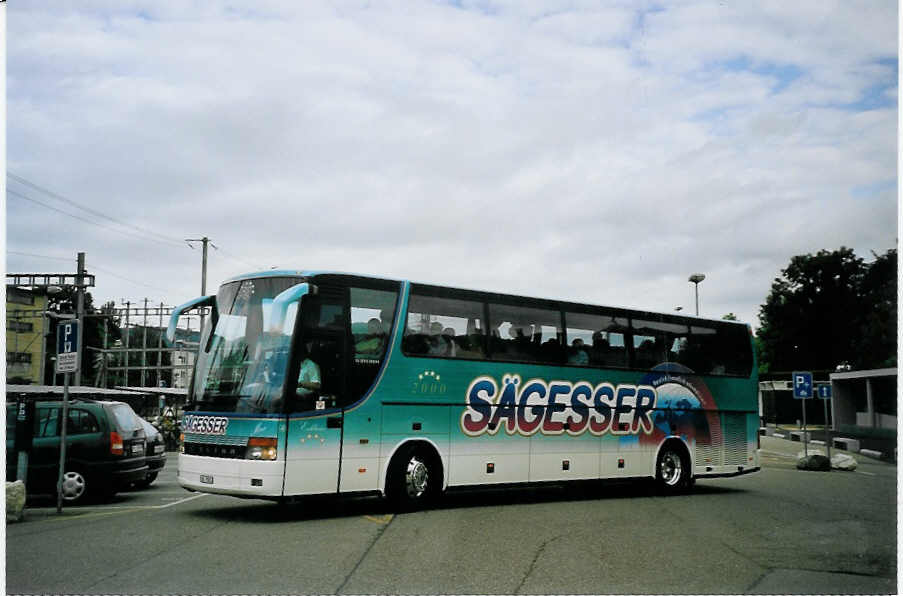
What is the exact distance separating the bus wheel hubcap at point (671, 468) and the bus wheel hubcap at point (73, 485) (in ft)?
33.5

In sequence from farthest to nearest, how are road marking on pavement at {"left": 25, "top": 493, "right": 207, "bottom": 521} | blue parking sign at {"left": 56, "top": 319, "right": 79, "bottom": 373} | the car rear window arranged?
the car rear window < blue parking sign at {"left": 56, "top": 319, "right": 79, "bottom": 373} < road marking on pavement at {"left": 25, "top": 493, "right": 207, "bottom": 521}

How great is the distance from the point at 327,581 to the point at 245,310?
5.57 meters

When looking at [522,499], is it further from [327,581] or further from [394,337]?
[327,581]

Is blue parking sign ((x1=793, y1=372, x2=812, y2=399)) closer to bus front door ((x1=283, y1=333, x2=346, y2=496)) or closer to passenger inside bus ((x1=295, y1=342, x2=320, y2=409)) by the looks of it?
bus front door ((x1=283, y1=333, x2=346, y2=496))

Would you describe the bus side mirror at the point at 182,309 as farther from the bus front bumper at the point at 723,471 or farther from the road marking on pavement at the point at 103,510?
the bus front bumper at the point at 723,471

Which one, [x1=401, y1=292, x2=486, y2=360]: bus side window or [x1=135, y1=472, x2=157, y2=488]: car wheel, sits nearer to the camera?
[x1=401, y1=292, x2=486, y2=360]: bus side window

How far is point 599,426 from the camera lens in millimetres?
16438

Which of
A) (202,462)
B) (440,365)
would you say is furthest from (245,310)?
(440,365)

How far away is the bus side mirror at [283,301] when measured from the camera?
1171cm

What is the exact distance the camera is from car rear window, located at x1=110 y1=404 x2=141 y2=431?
15.1 meters

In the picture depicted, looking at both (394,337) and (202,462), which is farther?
(394,337)

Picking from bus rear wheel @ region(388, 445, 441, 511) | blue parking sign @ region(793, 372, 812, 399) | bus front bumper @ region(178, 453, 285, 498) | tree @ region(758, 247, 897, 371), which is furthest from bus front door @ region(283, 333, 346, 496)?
tree @ region(758, 247, 897, 371)

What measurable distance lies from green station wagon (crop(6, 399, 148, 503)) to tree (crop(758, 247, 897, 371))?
50.8 meters

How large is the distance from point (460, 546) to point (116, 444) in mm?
7350
